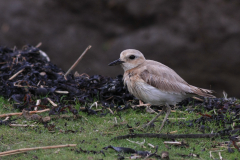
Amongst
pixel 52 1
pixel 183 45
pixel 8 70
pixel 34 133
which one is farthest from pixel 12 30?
pixel 34 133

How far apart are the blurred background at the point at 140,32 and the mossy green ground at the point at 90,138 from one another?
4801mm

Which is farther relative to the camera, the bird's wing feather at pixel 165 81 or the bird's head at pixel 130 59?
the bird's head at pixel 130 59

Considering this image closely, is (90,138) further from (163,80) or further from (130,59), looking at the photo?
(130,59)

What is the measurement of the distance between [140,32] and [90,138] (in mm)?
6580

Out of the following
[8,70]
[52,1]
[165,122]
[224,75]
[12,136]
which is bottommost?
[12,136]

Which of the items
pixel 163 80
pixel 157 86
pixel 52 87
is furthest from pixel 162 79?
pixel 52 87

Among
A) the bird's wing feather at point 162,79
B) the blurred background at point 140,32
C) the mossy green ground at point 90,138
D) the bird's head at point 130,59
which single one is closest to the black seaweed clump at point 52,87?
the mossy green ground at point 90,138

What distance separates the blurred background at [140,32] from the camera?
10336mm

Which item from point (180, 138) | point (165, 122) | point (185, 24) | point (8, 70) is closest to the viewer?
point (180, 138)

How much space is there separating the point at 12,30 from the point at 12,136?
24.9ft

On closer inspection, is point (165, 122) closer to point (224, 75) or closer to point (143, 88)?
point (143, 88)

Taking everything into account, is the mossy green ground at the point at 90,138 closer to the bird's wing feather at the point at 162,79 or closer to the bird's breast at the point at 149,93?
the bird's breast at the point at 149,93

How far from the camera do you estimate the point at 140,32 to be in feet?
35.4

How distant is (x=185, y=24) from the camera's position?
34.1ft
